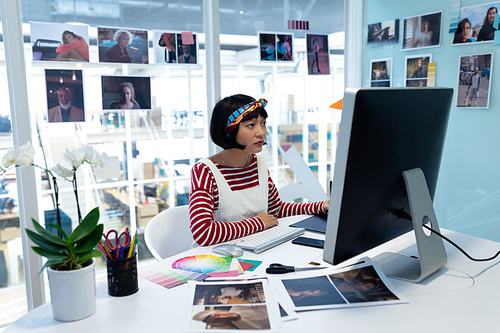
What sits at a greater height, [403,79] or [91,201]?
[403,79]

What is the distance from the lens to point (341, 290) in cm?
96

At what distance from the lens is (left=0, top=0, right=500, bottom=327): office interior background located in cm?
196

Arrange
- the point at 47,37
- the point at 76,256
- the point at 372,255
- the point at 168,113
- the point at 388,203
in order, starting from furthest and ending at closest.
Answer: the point at 168,113, the point at 47,37, the point at 372,255, the point at 388,203, the point at 76,256

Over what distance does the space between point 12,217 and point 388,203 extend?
1.82m

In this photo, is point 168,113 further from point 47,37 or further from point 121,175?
point 47,37

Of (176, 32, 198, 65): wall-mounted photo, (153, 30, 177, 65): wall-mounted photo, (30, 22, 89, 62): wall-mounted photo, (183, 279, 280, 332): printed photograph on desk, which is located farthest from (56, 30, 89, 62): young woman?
(183, 279, 280, 332): printed photograph on desk

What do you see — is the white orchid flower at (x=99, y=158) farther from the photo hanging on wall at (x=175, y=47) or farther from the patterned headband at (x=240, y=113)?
the photo hanging on wall at (x=175, y=47)

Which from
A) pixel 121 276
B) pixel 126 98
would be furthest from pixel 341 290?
pixel 126 98

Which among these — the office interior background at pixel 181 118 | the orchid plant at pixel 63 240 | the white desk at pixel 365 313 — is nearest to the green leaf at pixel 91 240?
the orchid plant at pixel 63 240

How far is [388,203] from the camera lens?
39.4 inches

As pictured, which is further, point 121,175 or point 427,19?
point 427,19

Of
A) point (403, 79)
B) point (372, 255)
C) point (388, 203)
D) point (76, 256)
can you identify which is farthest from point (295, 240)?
point (403, 79)

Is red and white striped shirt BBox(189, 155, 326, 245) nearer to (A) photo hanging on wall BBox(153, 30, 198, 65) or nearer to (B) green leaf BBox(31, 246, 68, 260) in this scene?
(B) green leaf BBox(31, 246, 68, 260)

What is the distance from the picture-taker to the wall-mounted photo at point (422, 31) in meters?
2.37
